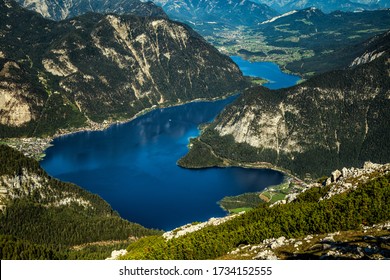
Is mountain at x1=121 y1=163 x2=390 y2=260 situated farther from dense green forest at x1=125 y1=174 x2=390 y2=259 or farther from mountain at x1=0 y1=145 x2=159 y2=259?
mountain at x1=0 y1=145 x2=159 y2=259

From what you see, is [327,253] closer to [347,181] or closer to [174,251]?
[174,251]

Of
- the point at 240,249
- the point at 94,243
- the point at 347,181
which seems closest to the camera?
the point at 240,249

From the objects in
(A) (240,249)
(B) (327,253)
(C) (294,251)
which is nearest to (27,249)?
(A) (240,249)

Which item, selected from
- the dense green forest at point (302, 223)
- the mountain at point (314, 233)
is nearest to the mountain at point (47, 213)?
the mountain at point (314, 233)

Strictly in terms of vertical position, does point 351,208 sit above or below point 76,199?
below

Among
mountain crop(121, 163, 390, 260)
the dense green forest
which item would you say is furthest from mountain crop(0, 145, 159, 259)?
the dense green forest
